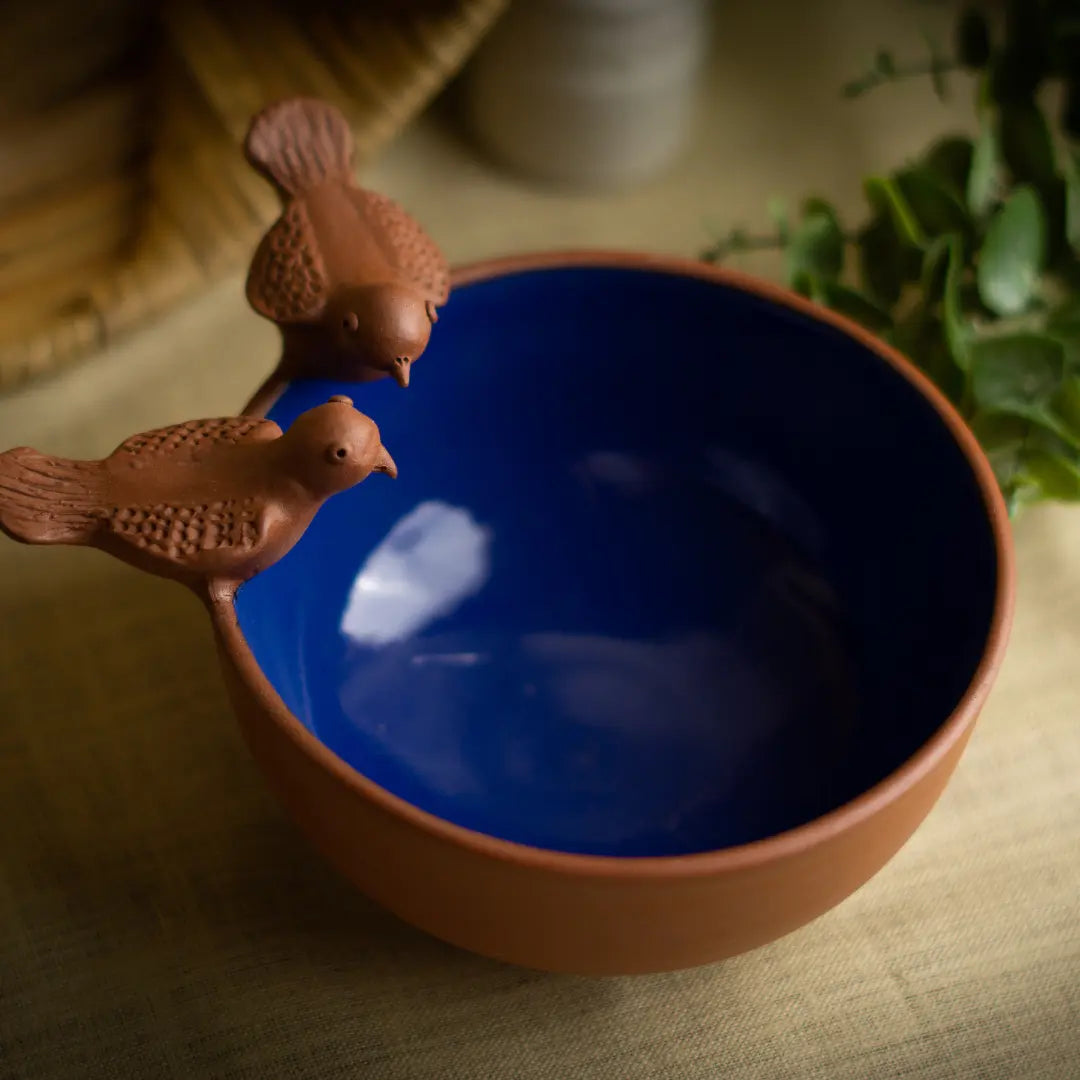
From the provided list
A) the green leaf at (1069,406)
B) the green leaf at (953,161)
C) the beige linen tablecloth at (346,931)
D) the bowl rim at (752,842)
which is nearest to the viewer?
the bowl rim at (752,842)

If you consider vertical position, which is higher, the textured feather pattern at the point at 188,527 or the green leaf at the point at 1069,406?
the textured feather pattern at the point at 188,527

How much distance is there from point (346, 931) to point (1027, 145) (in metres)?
0.57

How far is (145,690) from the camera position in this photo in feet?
2.05

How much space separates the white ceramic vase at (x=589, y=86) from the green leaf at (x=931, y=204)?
0.69 ft

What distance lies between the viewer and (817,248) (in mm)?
714

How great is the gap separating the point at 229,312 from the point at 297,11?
224 millimetres

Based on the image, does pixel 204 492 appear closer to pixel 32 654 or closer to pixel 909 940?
pixel 32 654

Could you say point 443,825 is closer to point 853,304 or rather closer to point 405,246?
point 405,246

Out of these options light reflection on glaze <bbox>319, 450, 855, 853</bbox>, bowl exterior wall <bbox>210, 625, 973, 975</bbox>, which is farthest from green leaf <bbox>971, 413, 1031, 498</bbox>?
bowl exterior wall <bbox>210, 625, 973, 975</bbox>

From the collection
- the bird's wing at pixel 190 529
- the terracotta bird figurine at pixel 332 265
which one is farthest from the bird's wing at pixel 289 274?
the bird's wing at pixel 190 529

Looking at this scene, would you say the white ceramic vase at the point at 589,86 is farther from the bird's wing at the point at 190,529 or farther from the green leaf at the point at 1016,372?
the bird's wing at the point at 190,529

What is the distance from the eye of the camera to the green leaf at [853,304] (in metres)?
0.68

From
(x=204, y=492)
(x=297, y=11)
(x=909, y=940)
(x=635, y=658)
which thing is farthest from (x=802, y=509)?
(x=297, y=11)

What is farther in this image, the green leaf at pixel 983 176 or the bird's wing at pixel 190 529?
the green leaf at pixel 983 176
